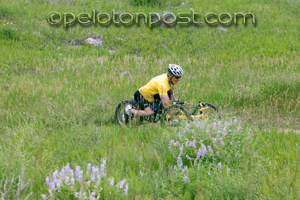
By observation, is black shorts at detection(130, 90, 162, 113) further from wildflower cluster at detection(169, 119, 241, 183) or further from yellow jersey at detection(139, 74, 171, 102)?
wildflower cluster at detection(169, 119, 241, 183)

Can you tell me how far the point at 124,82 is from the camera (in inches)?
365

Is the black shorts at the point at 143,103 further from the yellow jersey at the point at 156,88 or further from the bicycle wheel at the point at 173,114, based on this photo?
the bicycle wheel at the point at 173,114

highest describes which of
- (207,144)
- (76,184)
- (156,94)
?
(156,94)

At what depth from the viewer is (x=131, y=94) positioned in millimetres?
8375

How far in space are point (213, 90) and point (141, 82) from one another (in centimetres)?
237

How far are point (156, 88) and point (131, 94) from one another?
2189 mm

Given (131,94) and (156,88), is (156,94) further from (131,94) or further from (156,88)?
(131,94)

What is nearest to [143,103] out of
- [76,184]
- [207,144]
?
[207,144]

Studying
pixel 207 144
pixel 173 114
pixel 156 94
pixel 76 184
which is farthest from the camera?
pixel 156 94

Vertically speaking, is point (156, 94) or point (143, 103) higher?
point (156, 94)

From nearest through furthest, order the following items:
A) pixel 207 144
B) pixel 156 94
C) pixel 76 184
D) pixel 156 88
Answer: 1. pixel 76 184
2. pixel 207 144
3. pixel 156 88
4. pixel 156 94

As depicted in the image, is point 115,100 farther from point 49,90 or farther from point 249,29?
point 249,29

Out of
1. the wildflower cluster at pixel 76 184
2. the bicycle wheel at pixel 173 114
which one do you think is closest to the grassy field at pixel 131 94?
the wildflower cluster at pixel 76 184

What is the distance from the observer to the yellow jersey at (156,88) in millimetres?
6011
